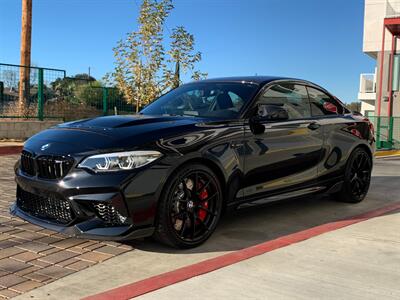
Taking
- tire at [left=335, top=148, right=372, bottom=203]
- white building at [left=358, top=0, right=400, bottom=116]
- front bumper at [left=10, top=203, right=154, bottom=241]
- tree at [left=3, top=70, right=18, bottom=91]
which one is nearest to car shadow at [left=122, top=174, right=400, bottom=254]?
tire at [left=335, top=148, right=372, bottom=203]

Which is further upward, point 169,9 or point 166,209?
point 169,9

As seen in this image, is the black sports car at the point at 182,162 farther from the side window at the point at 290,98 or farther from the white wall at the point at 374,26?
the white wall at the point at 374,26

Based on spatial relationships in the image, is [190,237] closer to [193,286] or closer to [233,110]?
[193,286]

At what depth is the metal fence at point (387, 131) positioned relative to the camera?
66.0ft

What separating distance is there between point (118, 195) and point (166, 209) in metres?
0.46

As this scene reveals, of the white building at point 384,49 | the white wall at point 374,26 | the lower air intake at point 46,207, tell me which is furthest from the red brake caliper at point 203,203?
the white wall at point 374,26

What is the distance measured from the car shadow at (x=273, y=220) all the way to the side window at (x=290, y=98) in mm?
1062

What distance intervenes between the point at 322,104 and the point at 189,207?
273 cm

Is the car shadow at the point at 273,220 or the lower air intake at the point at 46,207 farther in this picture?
the car shadow at the point at 273,220

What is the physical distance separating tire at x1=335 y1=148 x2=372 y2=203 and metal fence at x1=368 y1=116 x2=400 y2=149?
14.0m

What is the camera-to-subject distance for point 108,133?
4.29 metres

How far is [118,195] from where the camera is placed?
3938mm

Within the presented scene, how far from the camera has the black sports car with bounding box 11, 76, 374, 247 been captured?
13.2 ft

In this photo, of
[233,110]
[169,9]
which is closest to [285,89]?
[233,110]
